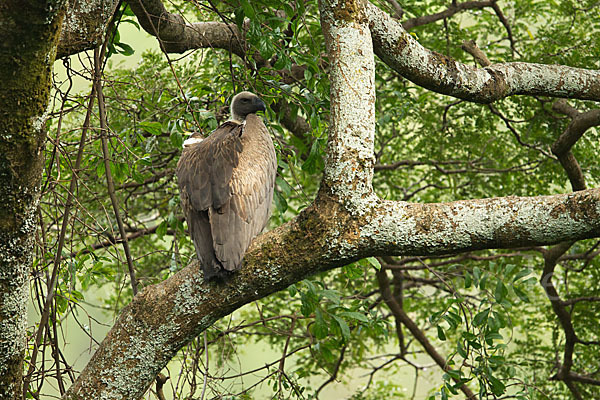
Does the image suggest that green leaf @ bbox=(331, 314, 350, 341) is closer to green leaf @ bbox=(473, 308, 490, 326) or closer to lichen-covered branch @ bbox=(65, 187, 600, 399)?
green leaf @ bbox=(473, 308, 490, 326)

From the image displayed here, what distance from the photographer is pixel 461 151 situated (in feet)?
22.5

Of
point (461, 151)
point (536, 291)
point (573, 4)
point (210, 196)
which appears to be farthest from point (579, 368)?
point (210, 196)

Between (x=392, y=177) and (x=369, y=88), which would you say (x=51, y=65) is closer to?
(x=369, y=88)

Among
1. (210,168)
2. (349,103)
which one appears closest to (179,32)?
(210,168)

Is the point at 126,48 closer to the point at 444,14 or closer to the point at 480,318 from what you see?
the point at 480,318

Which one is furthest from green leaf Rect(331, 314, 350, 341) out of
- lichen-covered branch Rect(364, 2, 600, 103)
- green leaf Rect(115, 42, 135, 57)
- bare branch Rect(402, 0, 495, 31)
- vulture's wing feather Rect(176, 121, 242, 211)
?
bare branch Rect(402, 0, 495, 31)

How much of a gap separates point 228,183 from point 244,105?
42.4 inches

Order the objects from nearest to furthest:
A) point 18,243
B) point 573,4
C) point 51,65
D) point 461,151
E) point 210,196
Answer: point 51,65 → point 18,243 → point 210,196 → point 573,4 → point 461,151

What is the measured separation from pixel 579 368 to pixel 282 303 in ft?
9.79

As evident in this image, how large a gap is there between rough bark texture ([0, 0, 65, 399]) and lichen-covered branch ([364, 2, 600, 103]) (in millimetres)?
1242

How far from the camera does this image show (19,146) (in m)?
1.86

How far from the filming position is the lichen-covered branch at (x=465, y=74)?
268cm

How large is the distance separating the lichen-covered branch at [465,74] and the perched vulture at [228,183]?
0.83 metres

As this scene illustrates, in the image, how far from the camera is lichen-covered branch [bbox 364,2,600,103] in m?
2.68
